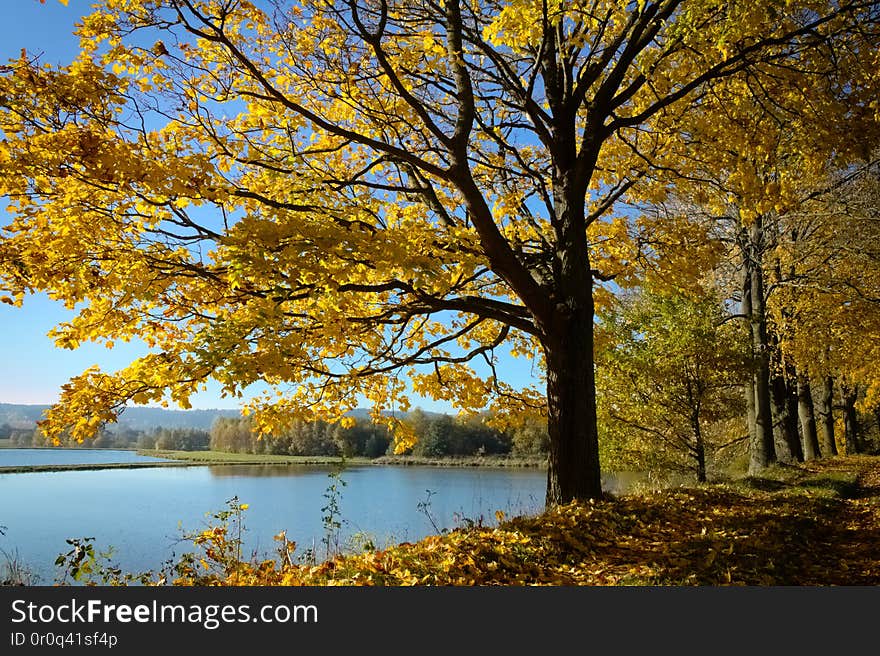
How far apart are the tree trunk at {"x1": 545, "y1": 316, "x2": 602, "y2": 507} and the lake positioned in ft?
2.45

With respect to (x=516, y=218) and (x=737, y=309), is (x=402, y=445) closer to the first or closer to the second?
(x=516, y=218)

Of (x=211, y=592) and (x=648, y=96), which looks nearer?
(x=211, y=592)

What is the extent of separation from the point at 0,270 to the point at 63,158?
4.40 feet

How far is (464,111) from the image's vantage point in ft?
18.6

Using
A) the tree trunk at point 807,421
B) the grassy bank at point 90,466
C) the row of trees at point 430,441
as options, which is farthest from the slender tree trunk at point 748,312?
the grassy bank at point 90,466

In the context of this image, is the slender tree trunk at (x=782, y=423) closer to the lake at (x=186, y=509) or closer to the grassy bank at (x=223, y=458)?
the lake at (x=186, y=509)

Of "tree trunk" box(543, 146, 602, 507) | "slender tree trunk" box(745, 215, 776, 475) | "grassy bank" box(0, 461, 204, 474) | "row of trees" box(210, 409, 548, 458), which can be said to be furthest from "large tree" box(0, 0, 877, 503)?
"row of trees" box(210, 409, 548, 458)

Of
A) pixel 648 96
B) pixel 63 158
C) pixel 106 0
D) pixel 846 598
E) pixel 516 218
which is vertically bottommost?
pixel 846 598

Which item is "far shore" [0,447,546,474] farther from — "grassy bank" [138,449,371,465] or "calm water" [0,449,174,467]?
"calm water" [0,449,174,467]

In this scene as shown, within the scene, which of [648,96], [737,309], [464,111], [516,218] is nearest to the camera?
[464,111]

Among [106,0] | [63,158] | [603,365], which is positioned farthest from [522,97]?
[603,365]

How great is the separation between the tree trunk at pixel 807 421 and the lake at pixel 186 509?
922 centimetres

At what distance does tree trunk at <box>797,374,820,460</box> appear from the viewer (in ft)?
56.6

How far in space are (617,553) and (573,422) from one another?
1.92 m
